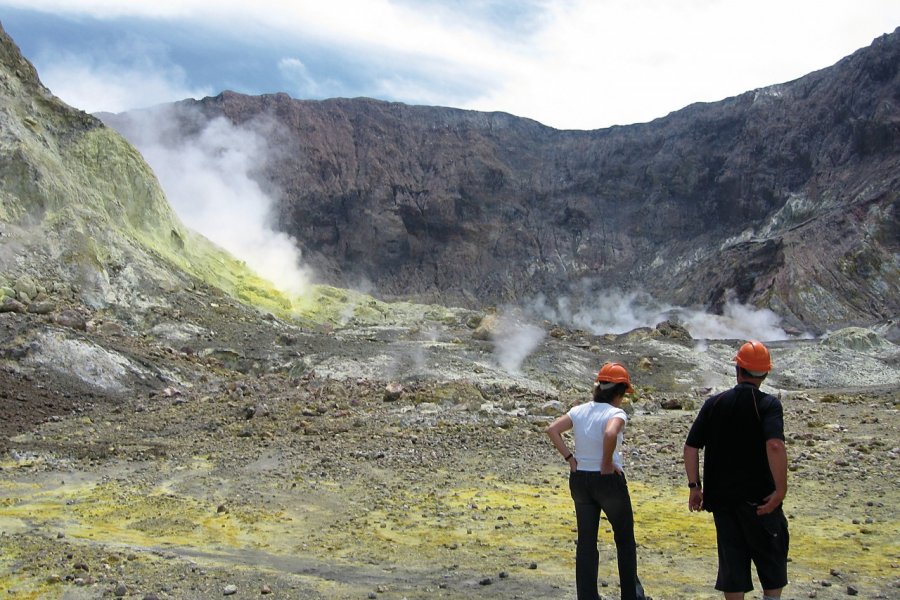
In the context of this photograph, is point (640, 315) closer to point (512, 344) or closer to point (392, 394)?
point (512, 344)

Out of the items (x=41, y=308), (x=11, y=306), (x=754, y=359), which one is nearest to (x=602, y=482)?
(x=754, y=359)

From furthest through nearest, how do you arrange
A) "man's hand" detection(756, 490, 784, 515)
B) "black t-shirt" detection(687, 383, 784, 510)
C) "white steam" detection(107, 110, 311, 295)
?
1. "white steam" detection(107, 110, 311, 295)
2. "black t-shirt" detection(687, 383, 784, 510)
3. "man's hand" detection(756, 490, 784, 515)

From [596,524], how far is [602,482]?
0.33 meters

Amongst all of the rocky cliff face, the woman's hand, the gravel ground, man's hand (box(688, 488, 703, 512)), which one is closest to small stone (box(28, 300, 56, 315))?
the gravel ground

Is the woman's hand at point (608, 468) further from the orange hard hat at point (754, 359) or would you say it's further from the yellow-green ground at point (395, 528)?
the yellow-green ground at point (395, 528)

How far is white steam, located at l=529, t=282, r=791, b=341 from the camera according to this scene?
60281 mm

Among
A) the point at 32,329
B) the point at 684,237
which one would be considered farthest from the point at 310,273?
the point at 32,329

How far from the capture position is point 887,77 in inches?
2997

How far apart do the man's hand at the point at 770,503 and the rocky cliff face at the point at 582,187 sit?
2601 inches

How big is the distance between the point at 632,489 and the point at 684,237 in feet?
256

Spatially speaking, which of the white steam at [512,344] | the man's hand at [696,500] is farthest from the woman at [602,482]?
the white steam at [512,344]

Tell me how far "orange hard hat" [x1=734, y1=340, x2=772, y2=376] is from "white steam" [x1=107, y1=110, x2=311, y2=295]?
56041 millimetres

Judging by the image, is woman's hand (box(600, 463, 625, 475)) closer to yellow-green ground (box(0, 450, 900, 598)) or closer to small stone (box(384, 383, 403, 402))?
yellow-green ground (box(0, 450, 900, 598))

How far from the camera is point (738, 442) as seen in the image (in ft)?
15.0
